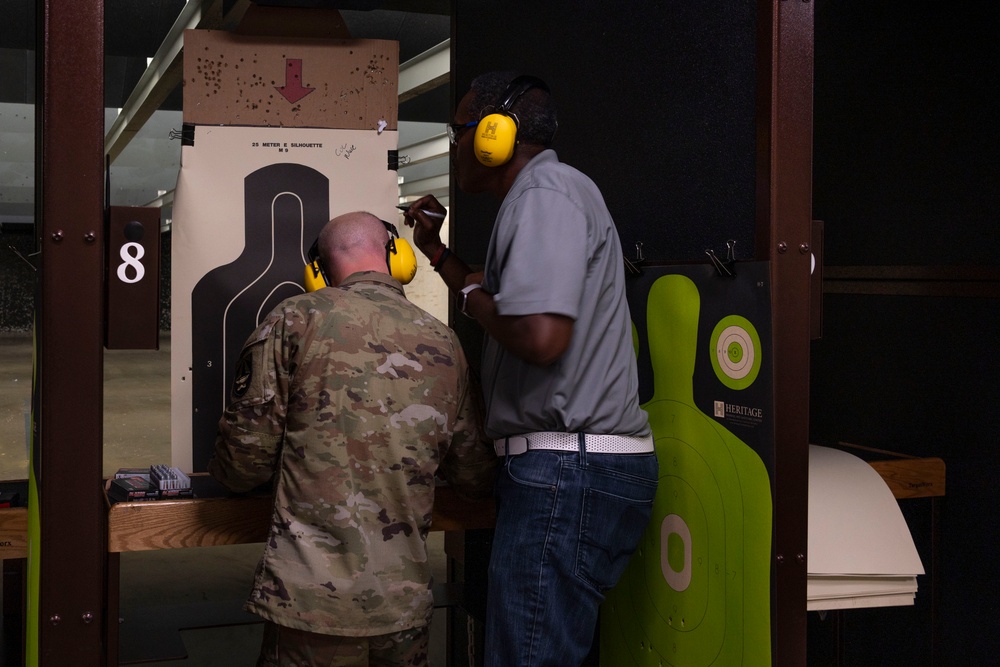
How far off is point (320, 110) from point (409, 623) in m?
1.35

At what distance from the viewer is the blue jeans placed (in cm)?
169

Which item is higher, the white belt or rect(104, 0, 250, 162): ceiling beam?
rect(104, 0, 250, 162): ceiling beam

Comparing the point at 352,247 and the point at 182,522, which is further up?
the point at 352,247

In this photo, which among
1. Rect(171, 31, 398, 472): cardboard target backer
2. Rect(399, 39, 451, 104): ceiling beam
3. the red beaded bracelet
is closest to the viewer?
the red beaded bracelet

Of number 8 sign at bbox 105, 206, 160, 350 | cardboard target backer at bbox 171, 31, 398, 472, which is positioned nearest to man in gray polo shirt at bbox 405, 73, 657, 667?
number 8 sign at bbox 105, 206, 160, 350

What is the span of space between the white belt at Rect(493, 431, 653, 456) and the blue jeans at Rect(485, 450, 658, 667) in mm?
10

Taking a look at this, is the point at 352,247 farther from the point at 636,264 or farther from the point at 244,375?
the point at 636,264

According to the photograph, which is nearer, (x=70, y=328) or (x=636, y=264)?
(x=70, y=328)

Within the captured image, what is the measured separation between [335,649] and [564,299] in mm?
728

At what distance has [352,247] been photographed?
1886mm

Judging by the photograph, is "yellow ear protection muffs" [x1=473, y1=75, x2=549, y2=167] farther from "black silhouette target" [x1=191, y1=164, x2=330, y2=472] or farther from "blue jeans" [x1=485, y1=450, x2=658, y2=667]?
"black silhouette target" [x1=191, y1=164, x2=330, y2=472]

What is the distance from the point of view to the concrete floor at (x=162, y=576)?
2557 mm

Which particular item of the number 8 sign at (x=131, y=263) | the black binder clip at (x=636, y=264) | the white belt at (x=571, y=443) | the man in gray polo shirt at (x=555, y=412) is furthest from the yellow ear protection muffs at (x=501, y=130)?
the number 8 sign at (x=131, y=263)

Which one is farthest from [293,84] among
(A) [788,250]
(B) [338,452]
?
(A) [788,250]
